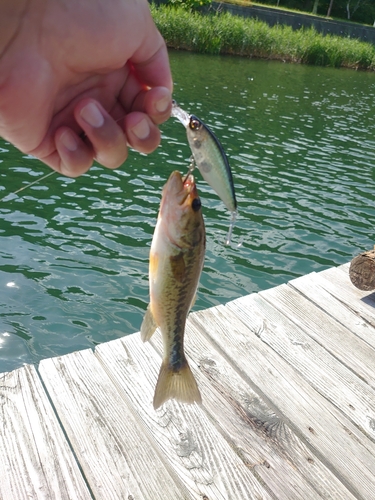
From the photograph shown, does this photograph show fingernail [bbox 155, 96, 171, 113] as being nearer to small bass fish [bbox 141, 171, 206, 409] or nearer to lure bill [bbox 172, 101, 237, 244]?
lure bill [bbox 172, 101, 237, 244]

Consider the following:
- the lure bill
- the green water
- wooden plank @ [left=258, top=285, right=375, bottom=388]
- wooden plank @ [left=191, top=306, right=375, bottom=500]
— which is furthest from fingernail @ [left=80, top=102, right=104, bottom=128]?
the green water

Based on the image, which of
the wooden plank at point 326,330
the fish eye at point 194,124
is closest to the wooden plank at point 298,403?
the wooden plank at point 326,330

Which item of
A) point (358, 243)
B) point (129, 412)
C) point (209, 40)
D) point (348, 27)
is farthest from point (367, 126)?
point (348, 27)

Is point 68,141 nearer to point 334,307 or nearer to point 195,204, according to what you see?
point 195,204

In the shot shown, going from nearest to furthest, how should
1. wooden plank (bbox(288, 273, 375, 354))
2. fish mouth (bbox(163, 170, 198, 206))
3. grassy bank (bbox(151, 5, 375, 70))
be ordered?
fish mouth (bbox(163, 170, 198, 206)) < wooden plank (bbox(288, 273, 375, 354)) < grassy bank (bbox(151, 5, 375, 70))

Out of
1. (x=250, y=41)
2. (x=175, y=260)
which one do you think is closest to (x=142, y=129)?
(x=175, y=260)

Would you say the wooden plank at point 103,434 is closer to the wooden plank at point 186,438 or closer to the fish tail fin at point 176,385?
the wooden plank at point 186,438
